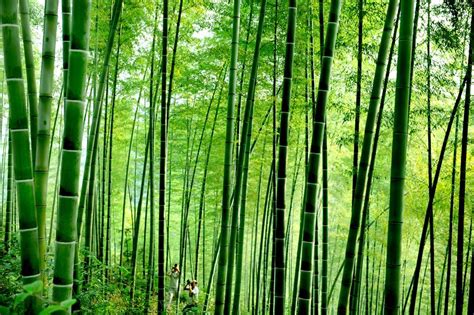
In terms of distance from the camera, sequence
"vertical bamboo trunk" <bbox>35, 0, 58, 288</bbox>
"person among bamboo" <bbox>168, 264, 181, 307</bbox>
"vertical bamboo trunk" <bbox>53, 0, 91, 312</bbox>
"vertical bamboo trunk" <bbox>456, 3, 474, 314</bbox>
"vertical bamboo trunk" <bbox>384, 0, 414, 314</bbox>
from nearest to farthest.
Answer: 1. "vertical bamboo trunk" <bbox>53, 0, 91, 312</bbox>
2. "vertical bamboo trunk" <bbox>384, 0, 414, 314</bbox>
3. "vertical bamboo trunk" <bbox>35, 0, 58, 288</bbox>
4. "vertical bamboo trunk" <bbox>456, 3, 474, 314</bbox>
5. "person among bamboo" <bbox>168, 264, 181, 307</bbox>

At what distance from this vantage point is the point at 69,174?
219 centimetres

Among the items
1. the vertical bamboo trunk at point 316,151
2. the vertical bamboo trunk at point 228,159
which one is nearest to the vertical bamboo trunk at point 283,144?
the vertical bamboo trunk at point 316,151

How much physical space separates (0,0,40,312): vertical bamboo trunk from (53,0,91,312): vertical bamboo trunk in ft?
0.49

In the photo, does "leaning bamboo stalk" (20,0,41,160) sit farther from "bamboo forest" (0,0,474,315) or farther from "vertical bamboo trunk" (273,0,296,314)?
"vertical bamboo trunk" (273,0,296,314)

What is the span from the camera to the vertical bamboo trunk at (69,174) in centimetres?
213

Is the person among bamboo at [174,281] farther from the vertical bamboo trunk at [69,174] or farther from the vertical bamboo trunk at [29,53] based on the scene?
the vertical bamboo trunk at [69,174]

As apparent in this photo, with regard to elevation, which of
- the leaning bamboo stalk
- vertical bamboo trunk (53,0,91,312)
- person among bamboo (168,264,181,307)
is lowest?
person among bamboo (168,264,181,307)

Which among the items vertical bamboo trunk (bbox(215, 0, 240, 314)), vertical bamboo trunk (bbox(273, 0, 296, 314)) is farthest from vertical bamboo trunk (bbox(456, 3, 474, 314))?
vertical bamboo trunk (bbox(215, 0, 240, 314))

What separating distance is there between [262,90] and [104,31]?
252 centimetres

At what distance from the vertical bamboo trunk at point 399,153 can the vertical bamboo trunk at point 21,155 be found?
1.78 metres

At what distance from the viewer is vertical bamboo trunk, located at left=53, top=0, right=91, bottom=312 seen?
2.13m

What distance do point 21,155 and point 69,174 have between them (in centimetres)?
26

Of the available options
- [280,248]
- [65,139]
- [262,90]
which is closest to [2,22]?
[65,139]

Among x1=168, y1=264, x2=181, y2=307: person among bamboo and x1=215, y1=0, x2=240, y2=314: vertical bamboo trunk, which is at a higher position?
x1=215, y1=0, x2=240, y2=314: vertical bamboo trunk
